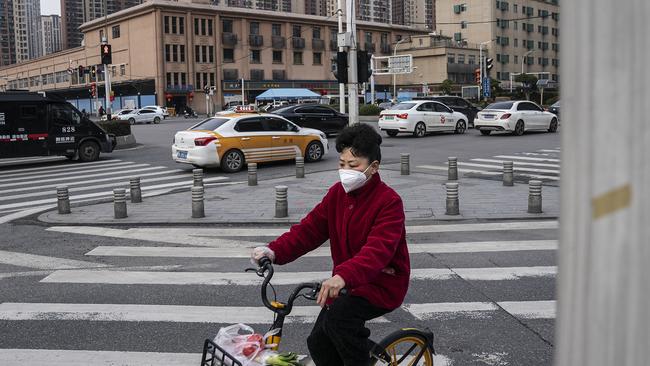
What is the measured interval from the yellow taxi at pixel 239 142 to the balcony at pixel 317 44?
231ft

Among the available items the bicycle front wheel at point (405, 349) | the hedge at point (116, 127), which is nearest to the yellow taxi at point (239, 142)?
the hedge at point (116, 127)

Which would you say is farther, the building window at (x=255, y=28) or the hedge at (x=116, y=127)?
the building window at (x=255, y=28)

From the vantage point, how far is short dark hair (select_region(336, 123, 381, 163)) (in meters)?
3.20

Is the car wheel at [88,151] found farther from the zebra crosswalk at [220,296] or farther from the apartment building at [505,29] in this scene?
the apartment building at [505,29]

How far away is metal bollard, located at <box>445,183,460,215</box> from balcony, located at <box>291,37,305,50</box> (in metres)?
77.2

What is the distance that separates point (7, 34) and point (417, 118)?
133987mm

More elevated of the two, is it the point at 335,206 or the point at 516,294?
the point at 335,206

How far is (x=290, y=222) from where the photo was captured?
32.6 ft

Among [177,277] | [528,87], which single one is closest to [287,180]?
[177,277]

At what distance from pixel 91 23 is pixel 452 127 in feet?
230

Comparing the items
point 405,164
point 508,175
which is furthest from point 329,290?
point 405,164

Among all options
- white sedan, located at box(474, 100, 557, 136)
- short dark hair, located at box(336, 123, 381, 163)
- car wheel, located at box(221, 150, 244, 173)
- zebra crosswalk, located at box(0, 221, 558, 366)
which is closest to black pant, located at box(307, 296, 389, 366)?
short dark hair, located at box(336, 123, 381, 163)

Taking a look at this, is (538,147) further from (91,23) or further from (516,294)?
(91,23)

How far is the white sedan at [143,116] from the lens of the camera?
50.5 m
